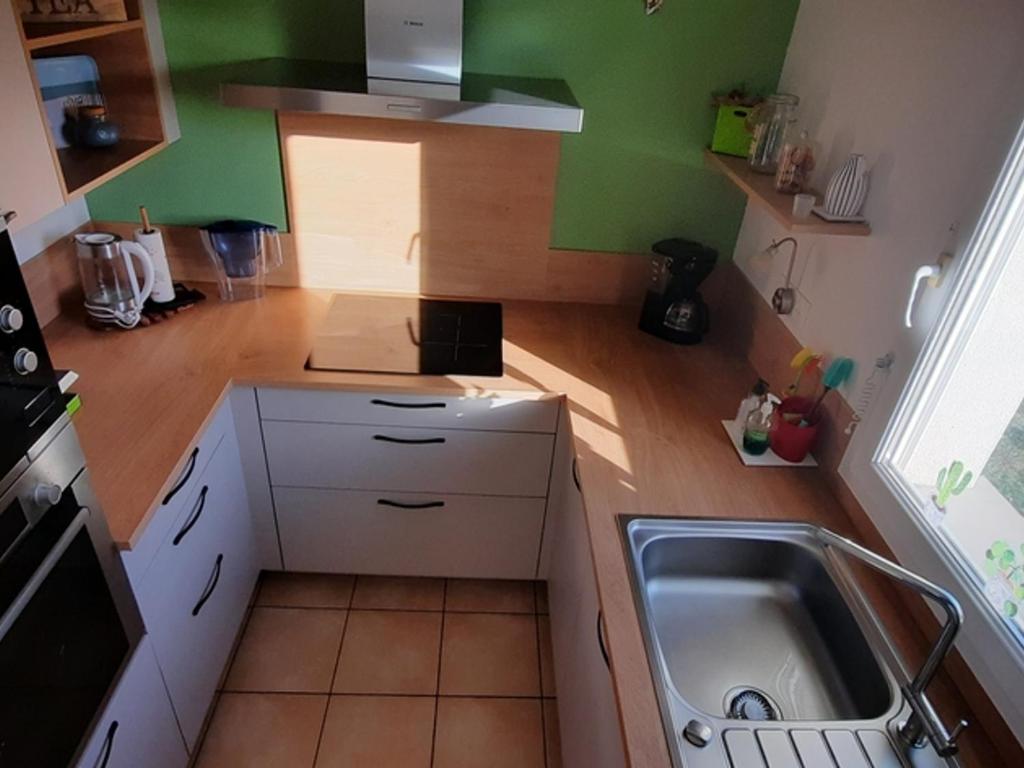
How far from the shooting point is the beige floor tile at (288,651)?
193cm

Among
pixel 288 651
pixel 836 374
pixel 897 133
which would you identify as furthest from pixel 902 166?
pixel 288 651

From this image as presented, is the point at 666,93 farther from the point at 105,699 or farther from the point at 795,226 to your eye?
the point at 105,699

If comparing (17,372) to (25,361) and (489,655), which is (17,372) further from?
(489,655)

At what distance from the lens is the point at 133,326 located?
1887mm

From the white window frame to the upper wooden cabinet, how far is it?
1.71m

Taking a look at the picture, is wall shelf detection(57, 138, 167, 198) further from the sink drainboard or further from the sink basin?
the sink drainboard

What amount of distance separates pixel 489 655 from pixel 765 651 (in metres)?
0.97

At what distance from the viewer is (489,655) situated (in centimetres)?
204

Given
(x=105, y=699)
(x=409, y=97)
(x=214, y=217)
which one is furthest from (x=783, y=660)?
(x=214, y=217)

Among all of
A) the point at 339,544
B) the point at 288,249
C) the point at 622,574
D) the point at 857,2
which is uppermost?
the point at 857,2

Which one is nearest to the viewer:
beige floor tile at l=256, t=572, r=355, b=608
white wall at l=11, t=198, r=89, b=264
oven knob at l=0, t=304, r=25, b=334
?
oven knob at l=0, t=304, r=25, b=334

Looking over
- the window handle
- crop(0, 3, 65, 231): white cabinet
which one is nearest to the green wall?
crop(0, 3, 65, 231): white cabinet

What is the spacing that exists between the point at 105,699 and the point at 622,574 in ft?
3.11

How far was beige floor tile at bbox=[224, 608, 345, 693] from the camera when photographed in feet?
6.32
